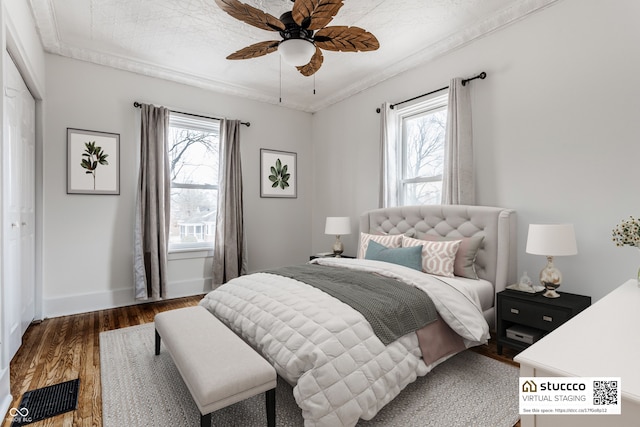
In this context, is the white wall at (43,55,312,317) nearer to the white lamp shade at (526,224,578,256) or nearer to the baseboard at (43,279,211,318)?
the baseboard at (43,279,211,318)

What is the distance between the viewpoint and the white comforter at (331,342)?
1500 mm

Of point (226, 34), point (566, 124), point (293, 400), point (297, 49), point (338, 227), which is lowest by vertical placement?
point (293, 400)

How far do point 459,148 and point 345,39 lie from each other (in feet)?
5.15

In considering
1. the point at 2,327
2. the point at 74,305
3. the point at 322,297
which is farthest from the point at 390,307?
the point at 74,305

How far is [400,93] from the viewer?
12.9 ft

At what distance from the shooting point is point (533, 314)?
7.70 feet

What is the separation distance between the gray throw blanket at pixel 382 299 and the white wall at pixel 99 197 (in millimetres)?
2397

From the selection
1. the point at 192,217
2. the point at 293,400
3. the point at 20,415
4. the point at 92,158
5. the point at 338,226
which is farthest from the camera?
the point at 192,217

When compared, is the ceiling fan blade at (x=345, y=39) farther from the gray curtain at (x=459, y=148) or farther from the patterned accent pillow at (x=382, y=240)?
the patterned accent pillow at (x=382, y=240)

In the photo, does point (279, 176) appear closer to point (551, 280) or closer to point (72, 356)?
point (72, 356)

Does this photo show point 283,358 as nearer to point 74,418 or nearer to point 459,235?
point 74,418

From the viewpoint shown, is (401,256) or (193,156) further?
(193,156)

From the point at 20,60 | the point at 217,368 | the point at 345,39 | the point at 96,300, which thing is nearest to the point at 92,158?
the point at 20,60

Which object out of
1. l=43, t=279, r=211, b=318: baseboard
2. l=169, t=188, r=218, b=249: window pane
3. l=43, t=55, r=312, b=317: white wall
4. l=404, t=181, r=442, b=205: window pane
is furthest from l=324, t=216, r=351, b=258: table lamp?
l=43, t=279, r=211, b=318: baseboard
